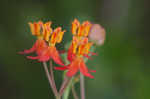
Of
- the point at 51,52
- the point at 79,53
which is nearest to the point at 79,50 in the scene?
the point at 79,53

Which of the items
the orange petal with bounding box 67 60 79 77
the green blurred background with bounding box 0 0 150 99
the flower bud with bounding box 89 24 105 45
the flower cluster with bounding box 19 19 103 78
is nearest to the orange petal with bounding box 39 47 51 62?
the flower cluster with bounding box 19 19 103 78

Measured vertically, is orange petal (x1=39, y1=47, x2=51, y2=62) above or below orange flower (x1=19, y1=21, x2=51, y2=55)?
below

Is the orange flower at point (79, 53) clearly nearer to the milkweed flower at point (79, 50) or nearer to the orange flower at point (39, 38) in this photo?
the milkweed flower at point (79, 50)

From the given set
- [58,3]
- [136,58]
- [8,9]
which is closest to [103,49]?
[136,58]

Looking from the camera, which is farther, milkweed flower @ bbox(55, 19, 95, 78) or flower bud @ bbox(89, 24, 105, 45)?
flower bud @ bbox(89, 24, 105, 45)

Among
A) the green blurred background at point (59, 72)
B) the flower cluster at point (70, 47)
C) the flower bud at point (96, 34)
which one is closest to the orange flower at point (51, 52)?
the flower cluster at point (70, 47)

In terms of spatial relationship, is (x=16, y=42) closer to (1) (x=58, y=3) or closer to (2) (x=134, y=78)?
(1) (x=58, y=3)

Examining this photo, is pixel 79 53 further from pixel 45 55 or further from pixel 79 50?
pixel 45 55

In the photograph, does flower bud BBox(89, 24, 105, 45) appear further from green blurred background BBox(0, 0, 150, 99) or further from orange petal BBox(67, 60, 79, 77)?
green blurred background BBox(0, 0, 150, 99)

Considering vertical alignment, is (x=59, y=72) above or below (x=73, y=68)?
below

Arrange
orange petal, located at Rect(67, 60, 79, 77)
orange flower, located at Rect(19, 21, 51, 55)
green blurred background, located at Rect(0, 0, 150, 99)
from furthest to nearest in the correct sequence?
green blurred background, located at Rect(0, 0, 150, 99) < orange flower, located at Rect(19, 21, 51, 55) < orange petal, located at Rect(67, 60, 79, 77)
